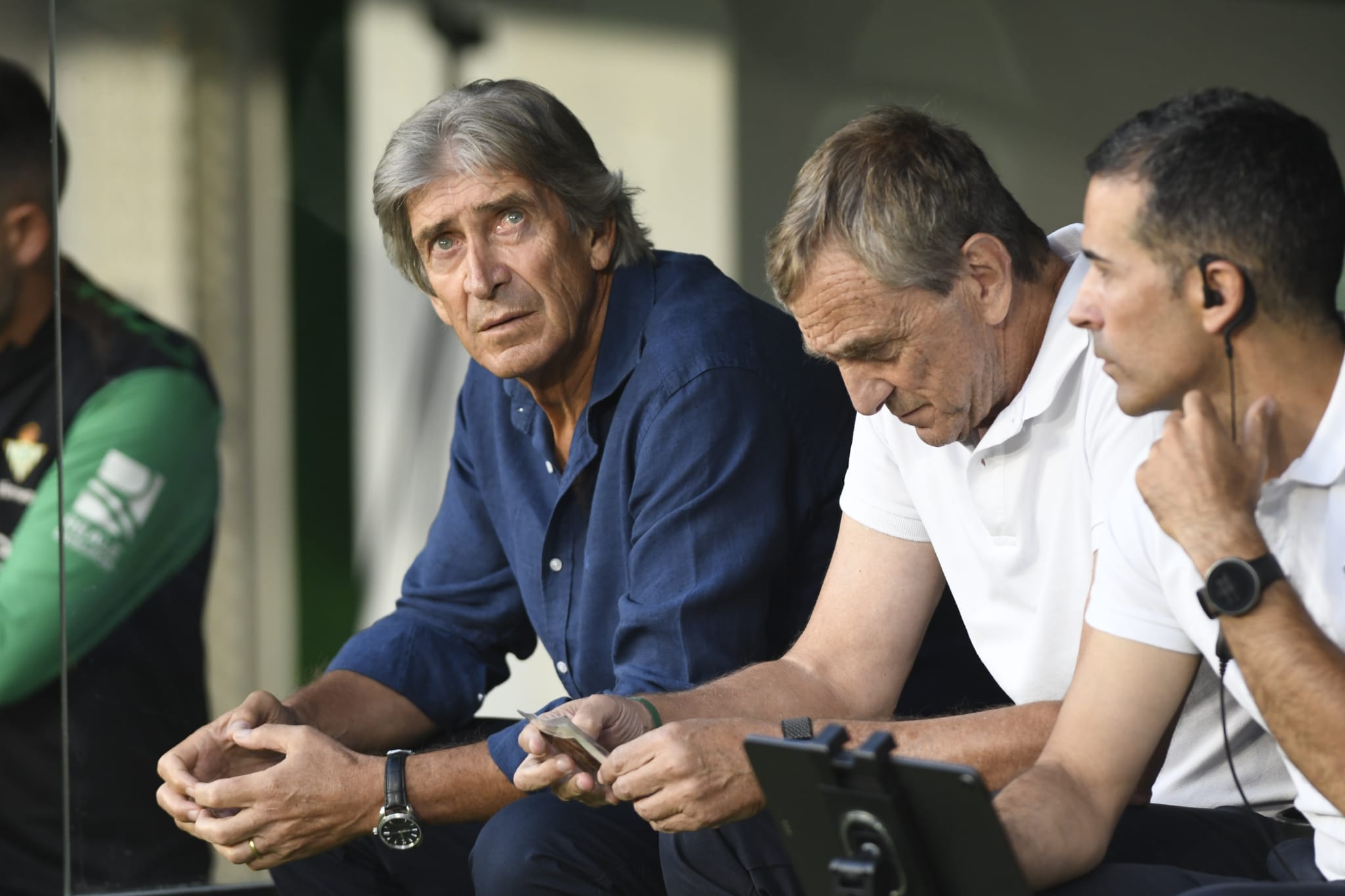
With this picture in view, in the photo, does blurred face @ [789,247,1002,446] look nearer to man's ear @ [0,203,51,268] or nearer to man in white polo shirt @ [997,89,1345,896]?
man in white polo shirt @ [997,89,1345,896]

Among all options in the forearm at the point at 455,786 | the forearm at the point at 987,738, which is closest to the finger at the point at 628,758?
the forearm at the point at 987,738

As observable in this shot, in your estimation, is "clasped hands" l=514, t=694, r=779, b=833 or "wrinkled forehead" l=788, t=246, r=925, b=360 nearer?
"clasped hands" l=514, t=694, r=779, b=833

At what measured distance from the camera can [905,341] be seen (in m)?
2.16

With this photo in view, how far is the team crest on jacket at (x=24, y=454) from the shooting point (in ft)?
11.8

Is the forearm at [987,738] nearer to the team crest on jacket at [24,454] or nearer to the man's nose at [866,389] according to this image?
the man's nose at [866,389]

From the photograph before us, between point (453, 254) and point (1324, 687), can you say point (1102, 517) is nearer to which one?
point (1324, 687)

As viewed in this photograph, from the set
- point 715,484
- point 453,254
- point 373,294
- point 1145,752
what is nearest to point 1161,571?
point 1145,752

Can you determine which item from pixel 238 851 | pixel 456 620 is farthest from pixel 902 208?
pixel 238 851

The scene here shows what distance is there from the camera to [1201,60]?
3.52 metres

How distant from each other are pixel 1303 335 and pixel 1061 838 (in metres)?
0.61

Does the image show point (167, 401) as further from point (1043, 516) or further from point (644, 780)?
point (1043, 516)

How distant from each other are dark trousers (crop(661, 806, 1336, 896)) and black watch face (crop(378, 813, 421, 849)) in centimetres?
42

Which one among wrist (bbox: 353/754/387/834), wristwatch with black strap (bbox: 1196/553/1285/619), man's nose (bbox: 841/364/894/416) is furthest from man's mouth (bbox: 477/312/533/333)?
wristwatch with black strap (bbox: 1196/553/1285/619)

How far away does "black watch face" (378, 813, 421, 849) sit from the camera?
235 centimetres
